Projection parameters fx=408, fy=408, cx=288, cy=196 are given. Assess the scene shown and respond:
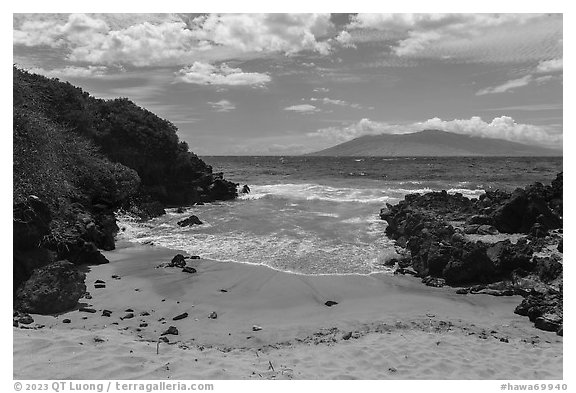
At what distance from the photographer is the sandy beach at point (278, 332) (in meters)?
6.96

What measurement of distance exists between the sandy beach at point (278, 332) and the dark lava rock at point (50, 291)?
321 mm

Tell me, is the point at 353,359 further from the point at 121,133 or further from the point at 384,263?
the point at 121,133

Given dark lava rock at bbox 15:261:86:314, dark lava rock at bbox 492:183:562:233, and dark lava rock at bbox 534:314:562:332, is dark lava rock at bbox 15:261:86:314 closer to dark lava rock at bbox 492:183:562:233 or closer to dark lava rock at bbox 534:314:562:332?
dark lava rock at bbox 534:314:562:332

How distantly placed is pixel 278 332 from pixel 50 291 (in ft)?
17.6

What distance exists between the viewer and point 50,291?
9.46m

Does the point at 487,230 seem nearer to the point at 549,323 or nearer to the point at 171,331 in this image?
the point at 549,323

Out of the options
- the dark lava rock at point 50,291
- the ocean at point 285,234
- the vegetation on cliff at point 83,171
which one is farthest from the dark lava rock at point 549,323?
the vegetation on cliff at point 83,171

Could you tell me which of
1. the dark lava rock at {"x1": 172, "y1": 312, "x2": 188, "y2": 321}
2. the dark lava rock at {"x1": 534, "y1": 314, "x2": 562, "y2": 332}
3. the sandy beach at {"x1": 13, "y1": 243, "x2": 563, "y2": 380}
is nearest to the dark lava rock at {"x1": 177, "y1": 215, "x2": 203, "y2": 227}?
the sandy beach at {"x1": 13, "y1": 243, "x2": 563, "y2": 380}

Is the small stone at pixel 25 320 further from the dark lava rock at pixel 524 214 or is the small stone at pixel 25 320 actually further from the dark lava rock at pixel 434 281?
the dark lava rock at pixel 524 214

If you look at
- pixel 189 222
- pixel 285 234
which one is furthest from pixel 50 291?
pixel 189 222

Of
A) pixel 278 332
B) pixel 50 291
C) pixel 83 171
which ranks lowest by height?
pixel 278 332

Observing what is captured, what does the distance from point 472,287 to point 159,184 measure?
24.0 metres

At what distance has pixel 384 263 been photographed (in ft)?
48.5

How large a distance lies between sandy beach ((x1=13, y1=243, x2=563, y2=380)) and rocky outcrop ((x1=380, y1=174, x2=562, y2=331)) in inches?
26.2
